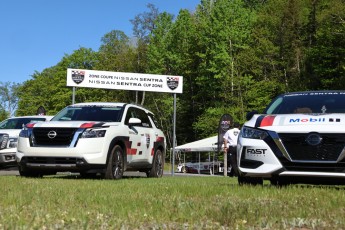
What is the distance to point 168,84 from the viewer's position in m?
23.0

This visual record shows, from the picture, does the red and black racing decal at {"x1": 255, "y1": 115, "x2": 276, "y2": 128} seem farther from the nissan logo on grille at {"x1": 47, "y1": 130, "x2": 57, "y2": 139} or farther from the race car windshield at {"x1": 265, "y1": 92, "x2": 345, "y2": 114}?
the nissan logo on grille at {"x1": 47, "y1": 130, "x2": 57, "y2": 139}

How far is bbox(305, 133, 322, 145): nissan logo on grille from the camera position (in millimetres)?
7215

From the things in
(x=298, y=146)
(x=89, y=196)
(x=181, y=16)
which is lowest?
(x=89, y=196)

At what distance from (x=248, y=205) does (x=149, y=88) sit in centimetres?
1799

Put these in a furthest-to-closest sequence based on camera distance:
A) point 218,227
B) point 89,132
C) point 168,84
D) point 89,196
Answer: point 168,84
point 89,132
point 89,196
point 218,227

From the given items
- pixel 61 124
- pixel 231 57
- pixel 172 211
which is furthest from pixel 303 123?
pixel 231 57

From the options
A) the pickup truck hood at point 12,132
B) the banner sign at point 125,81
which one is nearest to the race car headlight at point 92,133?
the pickup truck hood at point 12,132

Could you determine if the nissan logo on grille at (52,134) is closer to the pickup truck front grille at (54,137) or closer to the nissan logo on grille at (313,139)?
the pickup truck front grille at (54,137)

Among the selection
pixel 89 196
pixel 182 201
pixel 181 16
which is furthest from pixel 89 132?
pixel 181 16

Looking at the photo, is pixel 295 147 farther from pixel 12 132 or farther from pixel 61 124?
pixel 12 132

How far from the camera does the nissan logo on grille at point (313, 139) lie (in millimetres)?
7215

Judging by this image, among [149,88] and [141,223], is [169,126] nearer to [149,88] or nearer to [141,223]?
[149,88]

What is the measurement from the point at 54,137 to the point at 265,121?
5095 millimetres

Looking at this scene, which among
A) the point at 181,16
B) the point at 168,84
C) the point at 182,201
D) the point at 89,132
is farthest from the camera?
the point at 181,16
